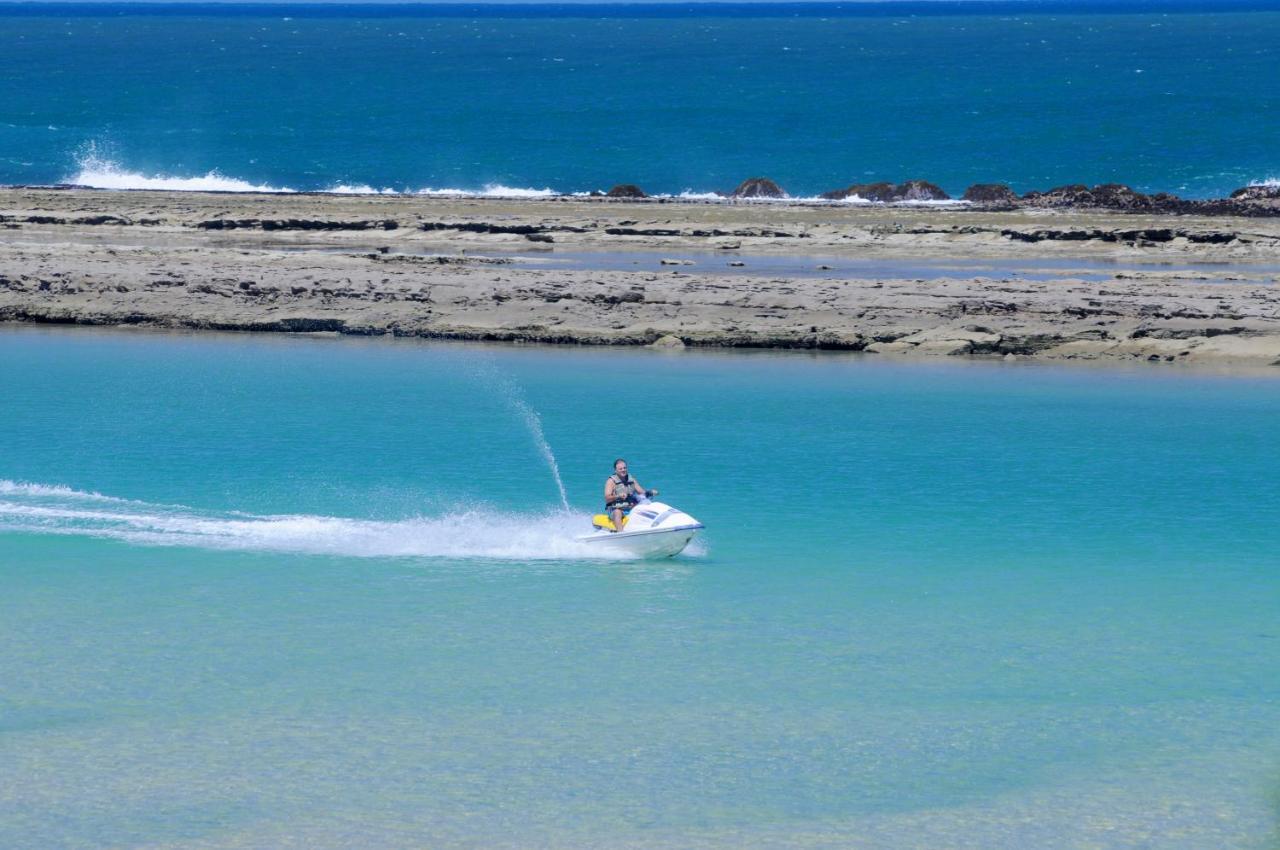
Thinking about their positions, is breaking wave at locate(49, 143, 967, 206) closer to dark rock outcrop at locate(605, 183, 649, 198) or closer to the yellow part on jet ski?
dark rock outcrop at locate(605, 183, 649, 198)

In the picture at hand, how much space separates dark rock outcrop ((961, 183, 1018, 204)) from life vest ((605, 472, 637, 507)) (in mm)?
45927

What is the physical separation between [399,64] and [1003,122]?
224 feet

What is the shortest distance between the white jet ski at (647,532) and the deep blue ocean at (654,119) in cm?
5558

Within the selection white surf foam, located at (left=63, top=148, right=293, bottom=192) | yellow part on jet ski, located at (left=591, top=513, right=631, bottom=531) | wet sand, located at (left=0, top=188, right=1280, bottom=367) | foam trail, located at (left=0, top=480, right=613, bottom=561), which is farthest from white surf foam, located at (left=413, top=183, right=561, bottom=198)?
yellow part on jet ski, located at (left=591, top=513, right=631, bottom=531)

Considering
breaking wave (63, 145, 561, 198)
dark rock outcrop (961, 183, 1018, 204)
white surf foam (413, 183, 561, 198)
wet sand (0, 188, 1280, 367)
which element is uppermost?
breaking wave (63, 145, 561, 198)

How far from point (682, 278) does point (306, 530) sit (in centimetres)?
1907

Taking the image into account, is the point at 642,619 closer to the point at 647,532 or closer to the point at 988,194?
the point at 647,532

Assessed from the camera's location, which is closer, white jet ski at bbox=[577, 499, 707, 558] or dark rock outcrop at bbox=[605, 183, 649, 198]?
white jet ski at bbox=[577, 499, 707, 558]

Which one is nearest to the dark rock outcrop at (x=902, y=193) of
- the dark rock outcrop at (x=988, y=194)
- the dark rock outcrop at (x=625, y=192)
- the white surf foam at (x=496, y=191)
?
the dark rock outcrop at (x=988, y=194)

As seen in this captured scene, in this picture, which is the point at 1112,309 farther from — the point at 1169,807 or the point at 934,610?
the point at 1169,807

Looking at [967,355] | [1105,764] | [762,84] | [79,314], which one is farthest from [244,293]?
[762,84]

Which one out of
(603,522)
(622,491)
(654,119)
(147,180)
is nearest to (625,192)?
(147,180)

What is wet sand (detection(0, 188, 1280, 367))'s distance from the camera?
36219mm

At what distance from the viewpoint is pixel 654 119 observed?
331 feet
